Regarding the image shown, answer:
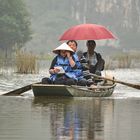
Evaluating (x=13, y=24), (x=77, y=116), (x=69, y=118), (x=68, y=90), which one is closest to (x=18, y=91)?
(x=68, y=90)

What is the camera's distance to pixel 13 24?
238 ft

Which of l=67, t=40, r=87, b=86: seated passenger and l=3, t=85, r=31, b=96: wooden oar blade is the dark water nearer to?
l=67, t=40, r=87, b=86: seated passenger

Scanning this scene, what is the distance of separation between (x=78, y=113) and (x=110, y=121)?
1429 millimetres

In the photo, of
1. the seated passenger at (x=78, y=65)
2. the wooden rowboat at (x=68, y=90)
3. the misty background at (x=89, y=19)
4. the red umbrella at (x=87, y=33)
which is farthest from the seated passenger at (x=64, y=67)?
the misty background at (x=89, y=19)

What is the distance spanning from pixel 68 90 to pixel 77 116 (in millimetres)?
4259

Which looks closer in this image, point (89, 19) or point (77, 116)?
point (77, 116)

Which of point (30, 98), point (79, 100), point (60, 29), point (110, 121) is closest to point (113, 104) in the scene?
point (79, 100)

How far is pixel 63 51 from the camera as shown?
55.9 feet

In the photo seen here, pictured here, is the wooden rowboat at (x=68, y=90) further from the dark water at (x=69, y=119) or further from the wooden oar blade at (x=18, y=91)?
the wooden oar blade at (x=18, y=91)

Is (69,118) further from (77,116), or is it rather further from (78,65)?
(78,65)

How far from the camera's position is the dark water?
10.4 metres

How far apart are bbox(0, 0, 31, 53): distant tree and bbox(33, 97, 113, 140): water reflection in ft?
179

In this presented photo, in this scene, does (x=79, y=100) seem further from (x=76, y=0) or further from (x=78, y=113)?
(x=76, y=0)

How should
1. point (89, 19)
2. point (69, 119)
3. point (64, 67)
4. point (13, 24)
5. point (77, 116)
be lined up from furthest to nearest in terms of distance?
point (89, 19), point (13, 24), point (64, 67), point (77, 116), point (69, 119)
